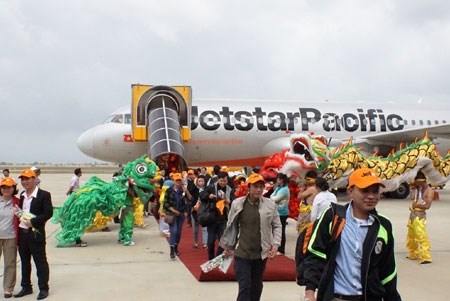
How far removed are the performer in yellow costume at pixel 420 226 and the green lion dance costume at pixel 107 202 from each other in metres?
4.94

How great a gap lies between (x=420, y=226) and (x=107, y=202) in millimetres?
5713

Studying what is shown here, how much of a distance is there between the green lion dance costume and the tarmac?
32cm

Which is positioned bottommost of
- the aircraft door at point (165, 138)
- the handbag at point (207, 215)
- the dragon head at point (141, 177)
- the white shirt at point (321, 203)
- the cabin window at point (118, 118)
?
the handbag at point (207, 215)

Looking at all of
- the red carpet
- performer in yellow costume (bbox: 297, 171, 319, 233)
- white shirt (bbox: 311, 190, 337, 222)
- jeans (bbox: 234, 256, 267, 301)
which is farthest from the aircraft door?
jeans (bbox: 234, 256, 267, 301)

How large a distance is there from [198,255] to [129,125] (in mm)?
12024

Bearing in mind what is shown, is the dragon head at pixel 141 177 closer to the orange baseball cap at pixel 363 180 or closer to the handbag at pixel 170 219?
the handbag at pixel 170 219

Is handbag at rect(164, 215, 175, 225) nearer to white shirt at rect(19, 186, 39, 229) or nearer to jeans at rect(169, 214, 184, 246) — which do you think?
jeans at rect(169, 214, 184, 246)

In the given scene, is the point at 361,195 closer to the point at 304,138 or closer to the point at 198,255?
the point at 304,138

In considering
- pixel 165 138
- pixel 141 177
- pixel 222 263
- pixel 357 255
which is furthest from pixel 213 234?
pixel 165 138

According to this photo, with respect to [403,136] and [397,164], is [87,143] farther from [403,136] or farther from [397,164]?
[397,164]

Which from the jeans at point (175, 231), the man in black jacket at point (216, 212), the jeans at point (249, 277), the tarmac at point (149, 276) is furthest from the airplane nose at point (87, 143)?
the jeans at point (249, 277)

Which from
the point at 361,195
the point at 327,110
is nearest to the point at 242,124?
the point at 327,110

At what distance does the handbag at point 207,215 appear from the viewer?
7.61 m

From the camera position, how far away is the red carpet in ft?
21.8
